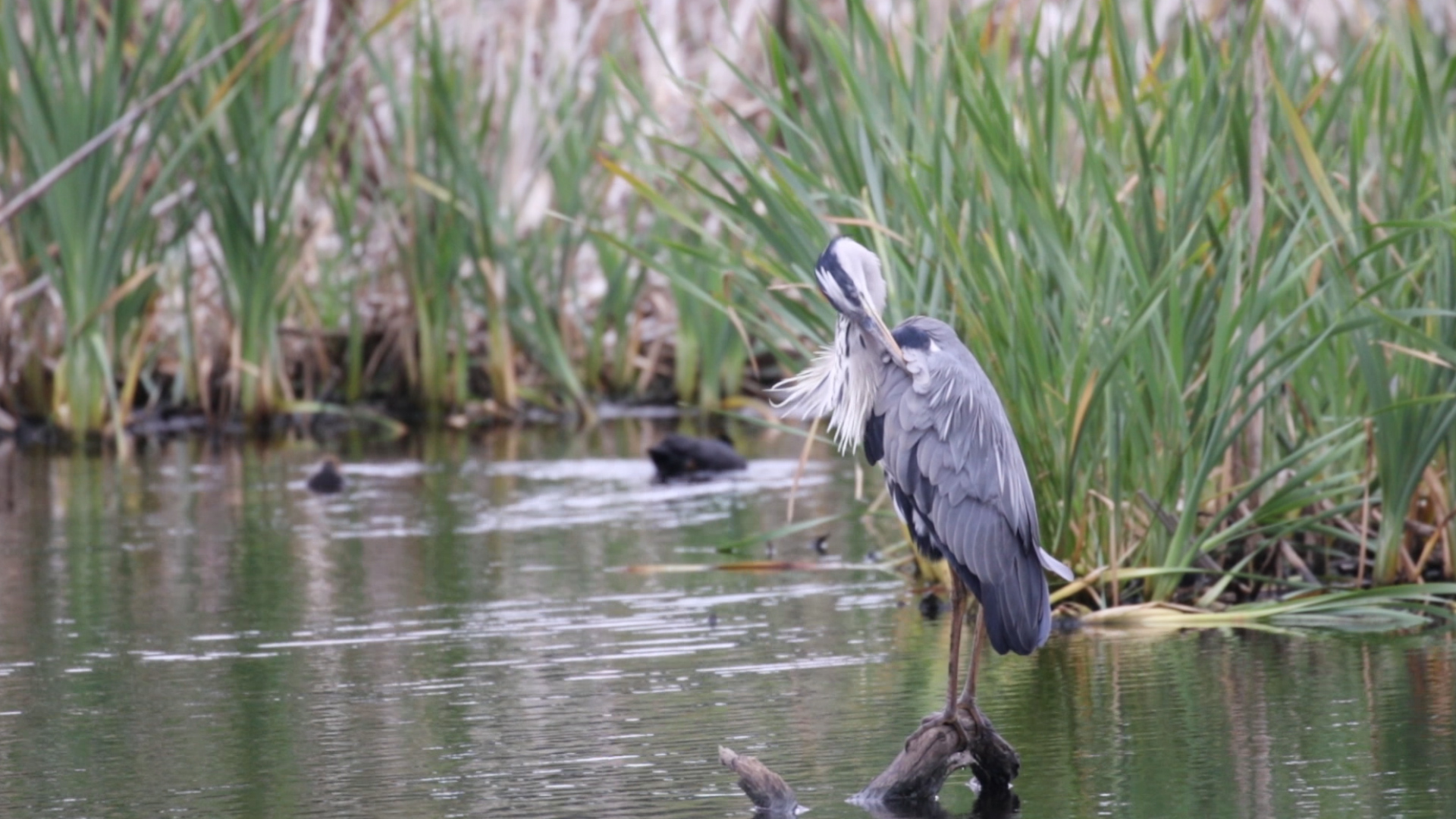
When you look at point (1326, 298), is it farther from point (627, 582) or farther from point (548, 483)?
point (548, 483)

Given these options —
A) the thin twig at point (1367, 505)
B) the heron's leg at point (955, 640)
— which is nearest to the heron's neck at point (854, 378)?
the heron's leg at point (955, 640)

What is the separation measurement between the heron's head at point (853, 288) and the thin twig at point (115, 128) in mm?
6106

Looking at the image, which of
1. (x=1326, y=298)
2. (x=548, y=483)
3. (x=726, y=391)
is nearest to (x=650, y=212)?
(x=726, y=391)

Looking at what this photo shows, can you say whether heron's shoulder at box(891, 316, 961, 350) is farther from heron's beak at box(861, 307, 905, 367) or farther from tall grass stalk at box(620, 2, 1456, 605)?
tall grass stalk at box(620, 2, 1456, 605)

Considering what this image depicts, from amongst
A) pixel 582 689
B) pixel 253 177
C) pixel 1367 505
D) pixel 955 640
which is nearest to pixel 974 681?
pixel 955 640

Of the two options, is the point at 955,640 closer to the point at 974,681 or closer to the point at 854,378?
the point at 974,681

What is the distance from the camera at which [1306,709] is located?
417 centimetres

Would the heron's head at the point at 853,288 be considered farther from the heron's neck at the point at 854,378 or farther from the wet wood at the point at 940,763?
the wet wood at the point at 940,763

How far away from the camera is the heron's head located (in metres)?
3.89

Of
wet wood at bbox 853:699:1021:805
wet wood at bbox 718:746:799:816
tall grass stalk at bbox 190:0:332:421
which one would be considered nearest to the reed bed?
wet wood at bbox 853:699:1021:805

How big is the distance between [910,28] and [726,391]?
24.2 ft

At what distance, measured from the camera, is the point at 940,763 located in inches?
142

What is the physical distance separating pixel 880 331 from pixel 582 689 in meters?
1.25

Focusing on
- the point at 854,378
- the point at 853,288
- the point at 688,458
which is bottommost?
the point at 688,458
